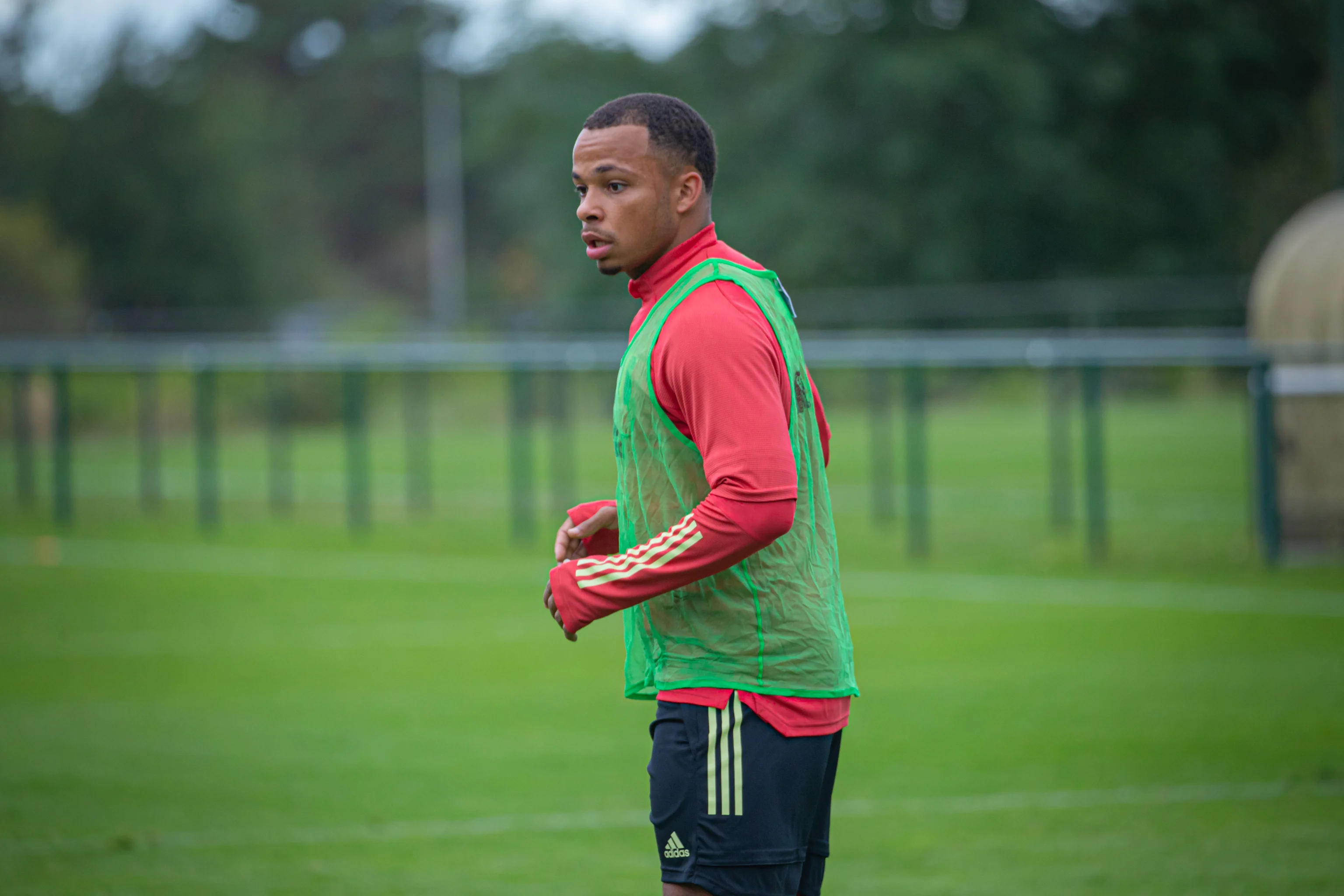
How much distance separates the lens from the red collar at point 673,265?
324 cm

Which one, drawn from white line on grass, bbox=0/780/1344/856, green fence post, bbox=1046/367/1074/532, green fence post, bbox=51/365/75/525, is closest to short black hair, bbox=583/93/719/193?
white line on grass, bbox=0/780/1344/856

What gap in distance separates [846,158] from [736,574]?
40.6 meters

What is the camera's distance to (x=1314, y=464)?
12.8 metres

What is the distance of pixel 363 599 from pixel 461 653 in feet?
8.59

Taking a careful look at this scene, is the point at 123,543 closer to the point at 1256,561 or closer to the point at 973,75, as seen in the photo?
the point at 1256,561

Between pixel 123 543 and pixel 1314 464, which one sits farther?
pixel 123 543

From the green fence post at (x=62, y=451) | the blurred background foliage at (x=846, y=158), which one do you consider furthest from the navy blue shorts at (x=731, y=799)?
the blurred background foliage at (x=846, y=158)

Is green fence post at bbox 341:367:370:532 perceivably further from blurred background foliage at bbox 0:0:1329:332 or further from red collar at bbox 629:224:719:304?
blurred background foliage at bbox 0:0:1329:332

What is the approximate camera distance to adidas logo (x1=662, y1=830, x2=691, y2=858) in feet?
10.4

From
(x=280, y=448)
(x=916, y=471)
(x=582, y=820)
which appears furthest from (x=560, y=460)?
(x=582, y=820)

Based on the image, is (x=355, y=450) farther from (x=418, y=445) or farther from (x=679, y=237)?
(x=679, y=237)

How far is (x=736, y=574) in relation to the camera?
10.4 ft

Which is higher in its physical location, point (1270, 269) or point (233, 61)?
point (233, 61)

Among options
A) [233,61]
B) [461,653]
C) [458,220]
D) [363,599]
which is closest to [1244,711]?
[461,653]
